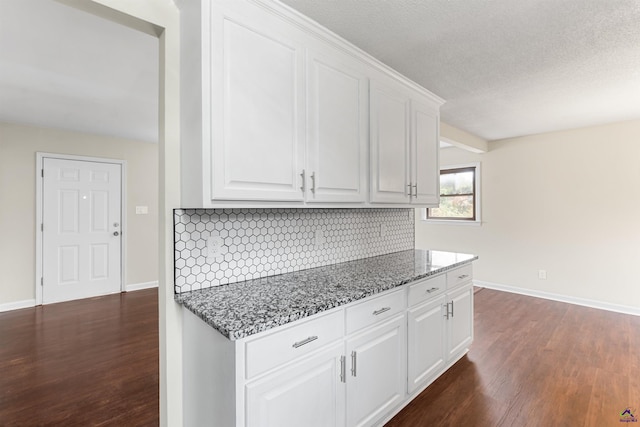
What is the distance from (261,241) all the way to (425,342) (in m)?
1.32

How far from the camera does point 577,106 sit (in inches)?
125

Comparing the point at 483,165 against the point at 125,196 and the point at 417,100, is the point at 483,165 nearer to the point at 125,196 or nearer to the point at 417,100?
the point at 417,100

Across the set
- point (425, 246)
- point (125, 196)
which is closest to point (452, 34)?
point (425, 246)

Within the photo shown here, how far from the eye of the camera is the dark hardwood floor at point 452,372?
1952 mm

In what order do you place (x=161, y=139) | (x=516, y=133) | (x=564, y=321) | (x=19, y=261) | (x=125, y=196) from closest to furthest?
(x=161, y=139) → (x=564, y=321) → (x=19, y=261) → (x=516, y=133) → (x=125, y=196)

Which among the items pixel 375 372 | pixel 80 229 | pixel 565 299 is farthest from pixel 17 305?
pixel 565 299

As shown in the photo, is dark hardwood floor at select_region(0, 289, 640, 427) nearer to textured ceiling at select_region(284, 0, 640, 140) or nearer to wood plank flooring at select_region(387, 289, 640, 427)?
wood plank flooring at select_region(387, 289, 640, 427)

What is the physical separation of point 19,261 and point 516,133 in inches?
273

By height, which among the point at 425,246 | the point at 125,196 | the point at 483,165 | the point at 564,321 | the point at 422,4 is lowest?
the point at 564,321

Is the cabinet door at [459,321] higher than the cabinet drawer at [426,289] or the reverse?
the reverse

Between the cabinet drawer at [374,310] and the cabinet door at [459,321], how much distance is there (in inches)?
30.0

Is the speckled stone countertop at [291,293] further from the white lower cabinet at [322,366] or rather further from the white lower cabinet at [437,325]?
the white lower cabinet at [437,325]

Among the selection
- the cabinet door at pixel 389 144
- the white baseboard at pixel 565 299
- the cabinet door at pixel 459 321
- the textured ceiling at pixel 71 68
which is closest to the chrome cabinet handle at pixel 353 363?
the cabinet door at pixel 389 144

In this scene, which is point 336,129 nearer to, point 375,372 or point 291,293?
point 291,293
